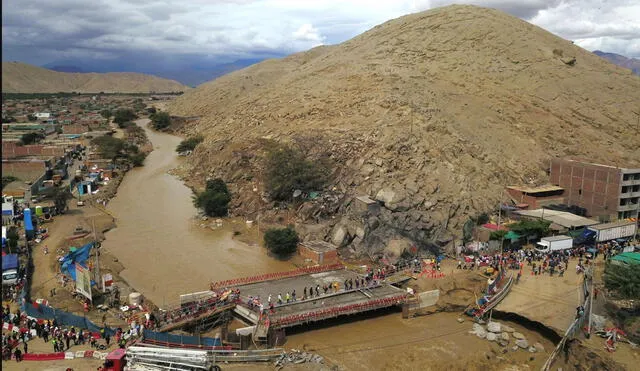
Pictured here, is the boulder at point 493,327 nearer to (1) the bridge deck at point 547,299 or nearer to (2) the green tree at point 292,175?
(1) the bridge deck at point 547,299

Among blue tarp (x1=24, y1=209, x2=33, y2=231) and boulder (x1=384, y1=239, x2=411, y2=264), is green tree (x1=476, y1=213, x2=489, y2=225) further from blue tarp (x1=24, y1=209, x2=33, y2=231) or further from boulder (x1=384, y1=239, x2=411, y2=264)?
blue tarp (x1=24, y1=209, x2=33, y2=231)

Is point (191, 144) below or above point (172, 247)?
above

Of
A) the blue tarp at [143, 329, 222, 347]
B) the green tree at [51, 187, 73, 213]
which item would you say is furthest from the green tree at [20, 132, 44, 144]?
the blue tarp at [143, 329, 222, 347]

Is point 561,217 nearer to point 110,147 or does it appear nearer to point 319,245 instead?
point 319,245

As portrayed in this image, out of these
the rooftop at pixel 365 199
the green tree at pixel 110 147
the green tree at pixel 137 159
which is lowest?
the green tree at pixel 137 159

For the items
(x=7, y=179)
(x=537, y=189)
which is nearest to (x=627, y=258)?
(x=537, y=189)

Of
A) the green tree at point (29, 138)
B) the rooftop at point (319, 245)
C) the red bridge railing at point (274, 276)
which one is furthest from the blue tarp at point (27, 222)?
the green tree at point (29, 138)
